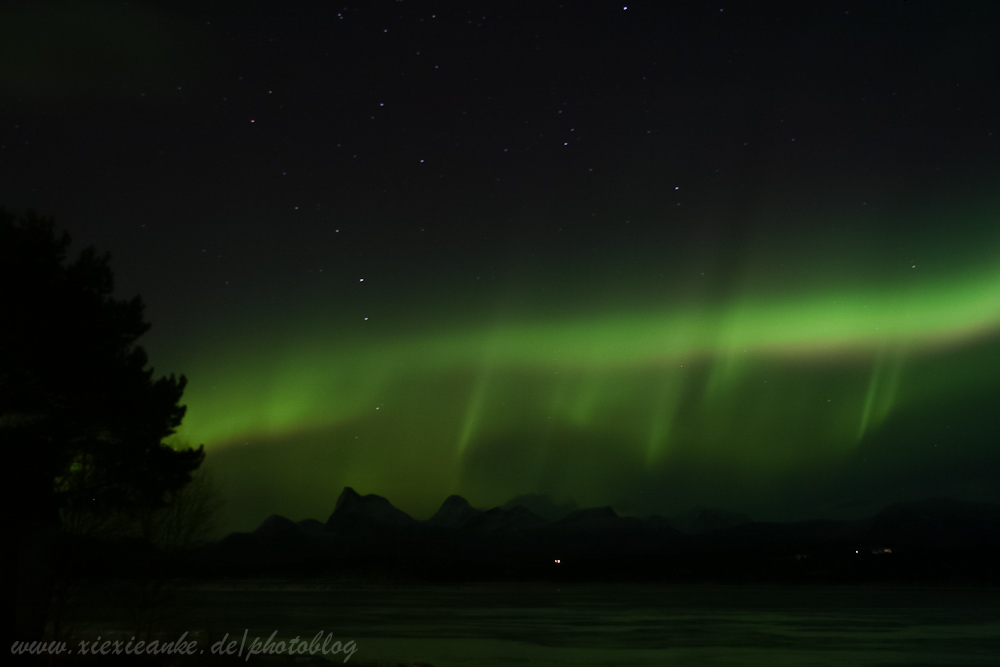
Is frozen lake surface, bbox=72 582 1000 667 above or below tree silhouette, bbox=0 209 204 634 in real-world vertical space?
below

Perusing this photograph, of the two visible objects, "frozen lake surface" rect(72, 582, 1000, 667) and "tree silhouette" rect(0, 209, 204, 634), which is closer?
"tree silhouette" rect(0, 209, 204, 634)

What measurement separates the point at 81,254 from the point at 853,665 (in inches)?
1104

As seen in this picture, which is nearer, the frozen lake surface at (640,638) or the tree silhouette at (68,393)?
the tree silhouette at (68,393)

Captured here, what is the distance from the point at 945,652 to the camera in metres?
36.1

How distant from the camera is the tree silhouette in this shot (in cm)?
1711

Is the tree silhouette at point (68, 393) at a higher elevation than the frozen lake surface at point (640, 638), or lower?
higher

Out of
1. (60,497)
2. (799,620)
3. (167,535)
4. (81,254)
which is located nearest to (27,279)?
(81,254)

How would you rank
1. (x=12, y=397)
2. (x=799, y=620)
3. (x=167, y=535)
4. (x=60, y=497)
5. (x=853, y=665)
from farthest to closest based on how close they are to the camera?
(x=799, y=620), (x=853, y=665), (x=167, y=535), (x=60, y=497), (x=12, y=397)

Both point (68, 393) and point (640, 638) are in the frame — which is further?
point (640, 638)

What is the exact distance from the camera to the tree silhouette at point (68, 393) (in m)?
17.1

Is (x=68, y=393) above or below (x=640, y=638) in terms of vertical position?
above

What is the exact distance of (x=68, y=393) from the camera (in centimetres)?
1791

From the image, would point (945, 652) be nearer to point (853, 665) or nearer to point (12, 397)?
point (853, 665)

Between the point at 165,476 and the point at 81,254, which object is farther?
the point at 165,476
